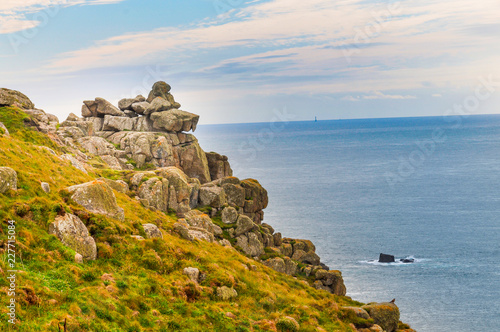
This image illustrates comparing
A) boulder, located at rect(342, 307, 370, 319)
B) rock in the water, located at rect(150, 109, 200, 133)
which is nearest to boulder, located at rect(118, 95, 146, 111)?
rock in the water, located at rect(150, 109, 200, 133)

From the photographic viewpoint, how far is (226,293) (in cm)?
3794

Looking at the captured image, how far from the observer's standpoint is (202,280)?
3834 cm

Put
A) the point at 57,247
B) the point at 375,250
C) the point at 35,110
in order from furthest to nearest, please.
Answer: the point at 375,250 < the point at 35,110 < the point at 57,247

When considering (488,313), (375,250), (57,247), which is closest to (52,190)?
(57,247)

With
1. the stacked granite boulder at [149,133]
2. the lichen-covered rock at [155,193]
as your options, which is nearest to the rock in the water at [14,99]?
the stacked granite boulder at [149,133]

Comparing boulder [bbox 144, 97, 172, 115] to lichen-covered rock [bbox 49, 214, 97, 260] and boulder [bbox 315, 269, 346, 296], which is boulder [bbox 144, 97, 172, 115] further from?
lichen-covered rock [bbox 49, 214, 97, 260]

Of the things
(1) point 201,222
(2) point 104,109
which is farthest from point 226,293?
(2) point 104,109

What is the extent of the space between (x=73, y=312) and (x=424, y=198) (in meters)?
189

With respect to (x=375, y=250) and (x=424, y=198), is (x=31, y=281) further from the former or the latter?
(x=424, y=198)

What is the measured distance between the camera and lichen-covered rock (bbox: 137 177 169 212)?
6025 centimetres

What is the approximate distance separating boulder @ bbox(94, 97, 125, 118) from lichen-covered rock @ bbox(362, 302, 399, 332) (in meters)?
70.1

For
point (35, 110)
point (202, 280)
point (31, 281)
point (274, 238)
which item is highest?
point (35, 110)

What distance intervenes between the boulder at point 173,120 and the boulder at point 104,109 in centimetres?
846

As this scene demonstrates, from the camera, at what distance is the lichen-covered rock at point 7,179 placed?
108 feet
